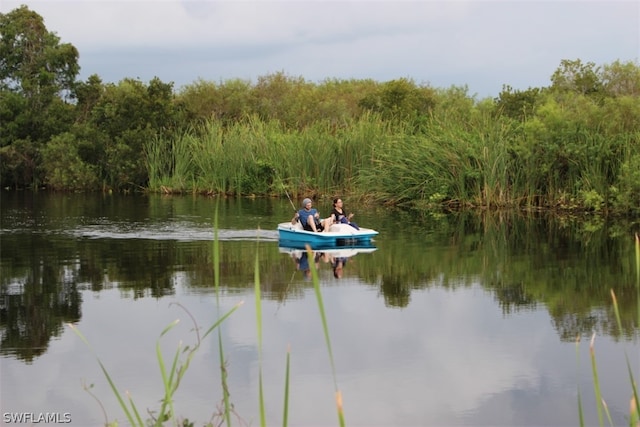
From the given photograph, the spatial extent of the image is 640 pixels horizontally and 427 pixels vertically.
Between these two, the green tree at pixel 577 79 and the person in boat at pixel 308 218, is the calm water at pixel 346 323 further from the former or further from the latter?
the green tree at pixel 577 79

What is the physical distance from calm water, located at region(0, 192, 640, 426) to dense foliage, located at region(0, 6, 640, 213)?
5435mm

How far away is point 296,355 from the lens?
9852mm

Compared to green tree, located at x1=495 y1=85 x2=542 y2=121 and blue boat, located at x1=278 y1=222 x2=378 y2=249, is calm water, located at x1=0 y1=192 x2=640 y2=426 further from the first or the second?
green tree, located at x1=495 y1=85 x2=542 y2=121

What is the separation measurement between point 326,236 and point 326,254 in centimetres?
99

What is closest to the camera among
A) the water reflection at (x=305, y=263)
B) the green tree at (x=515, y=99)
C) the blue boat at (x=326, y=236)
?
the water reflection at (x=305, y=263)

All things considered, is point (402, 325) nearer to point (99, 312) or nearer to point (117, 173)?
point (99, 312)

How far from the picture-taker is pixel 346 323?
37.7 feet

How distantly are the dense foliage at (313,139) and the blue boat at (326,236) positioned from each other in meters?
8.70

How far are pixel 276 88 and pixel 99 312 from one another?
1754 inches

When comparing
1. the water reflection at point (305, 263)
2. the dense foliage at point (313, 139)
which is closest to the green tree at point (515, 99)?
the dense foliage at point (313, 139)

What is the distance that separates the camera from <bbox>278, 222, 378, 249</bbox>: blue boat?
18797 millimetres

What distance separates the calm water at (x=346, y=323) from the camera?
26.9 feet

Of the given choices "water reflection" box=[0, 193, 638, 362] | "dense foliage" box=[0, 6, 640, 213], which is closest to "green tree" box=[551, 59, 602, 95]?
"dense foliage" box=[0, 6, 640, 213]

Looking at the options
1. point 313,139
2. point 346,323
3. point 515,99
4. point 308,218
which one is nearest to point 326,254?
point 308,218
